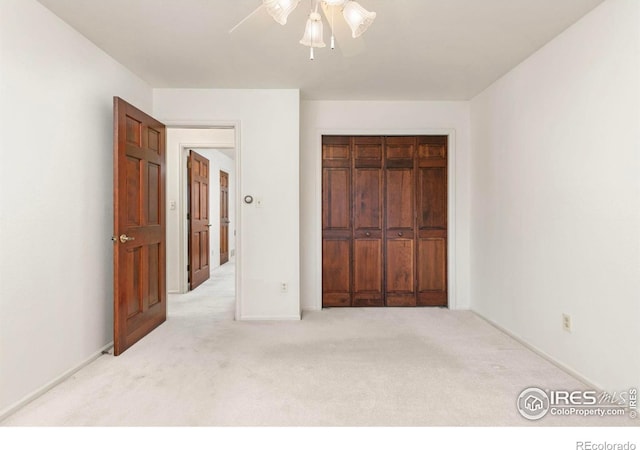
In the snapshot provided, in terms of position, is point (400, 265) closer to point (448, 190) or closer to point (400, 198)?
point (400, 198)

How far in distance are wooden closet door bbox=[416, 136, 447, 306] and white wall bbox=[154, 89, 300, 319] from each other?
1.47 m

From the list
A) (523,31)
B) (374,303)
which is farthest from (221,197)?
(523,31)

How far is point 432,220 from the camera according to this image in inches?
167

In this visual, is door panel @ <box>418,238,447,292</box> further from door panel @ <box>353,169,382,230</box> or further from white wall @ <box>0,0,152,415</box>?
white wall @ <box>0,0,152,415</box>

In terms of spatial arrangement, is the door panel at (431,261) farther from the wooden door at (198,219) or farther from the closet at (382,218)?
the wooden door at (198,219)

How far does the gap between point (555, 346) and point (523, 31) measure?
7.32 feet

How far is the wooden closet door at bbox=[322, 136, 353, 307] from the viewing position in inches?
165

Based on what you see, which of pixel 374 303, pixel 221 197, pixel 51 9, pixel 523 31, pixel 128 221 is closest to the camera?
pixel 51 9

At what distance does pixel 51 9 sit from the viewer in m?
2.28

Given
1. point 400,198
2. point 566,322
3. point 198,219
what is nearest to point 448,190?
point 400,198

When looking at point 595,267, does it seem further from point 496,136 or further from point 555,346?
point 496,136

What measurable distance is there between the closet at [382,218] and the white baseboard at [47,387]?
2.29 metres

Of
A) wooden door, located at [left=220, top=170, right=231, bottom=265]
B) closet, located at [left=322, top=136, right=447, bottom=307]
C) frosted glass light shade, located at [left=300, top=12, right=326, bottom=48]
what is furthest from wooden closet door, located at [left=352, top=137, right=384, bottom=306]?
wooden door, located at [left=220, top=170, right=231, bottom=265]

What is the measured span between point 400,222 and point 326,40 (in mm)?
2207
